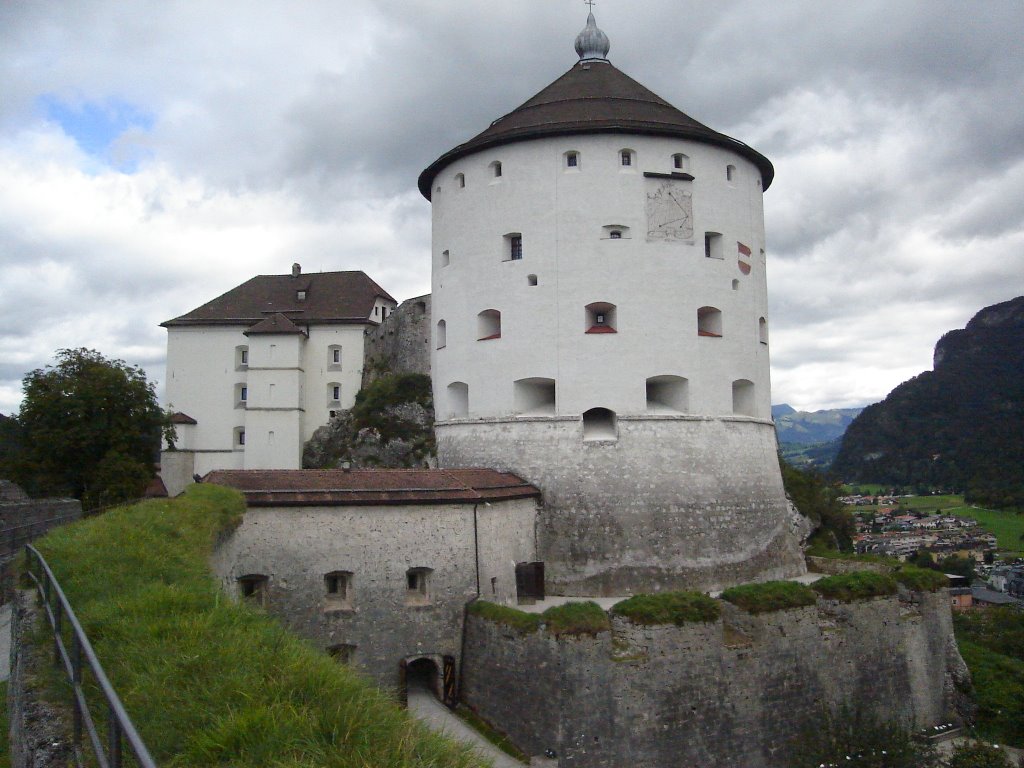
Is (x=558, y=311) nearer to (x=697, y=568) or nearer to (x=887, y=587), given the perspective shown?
(x=697, y=568)

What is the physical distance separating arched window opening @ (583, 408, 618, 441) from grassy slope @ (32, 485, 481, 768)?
10.8 meters

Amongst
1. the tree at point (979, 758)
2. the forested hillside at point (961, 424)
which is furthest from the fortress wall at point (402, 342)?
the forested hillside at point (961, 424)

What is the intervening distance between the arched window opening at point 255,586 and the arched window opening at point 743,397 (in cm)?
1064

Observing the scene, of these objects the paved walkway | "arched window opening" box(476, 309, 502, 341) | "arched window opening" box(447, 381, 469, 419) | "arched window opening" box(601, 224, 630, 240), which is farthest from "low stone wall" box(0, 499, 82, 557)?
"arched window opening" box(601, 224, 630, 240)

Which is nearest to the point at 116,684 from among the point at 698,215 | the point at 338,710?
the point at 338,710

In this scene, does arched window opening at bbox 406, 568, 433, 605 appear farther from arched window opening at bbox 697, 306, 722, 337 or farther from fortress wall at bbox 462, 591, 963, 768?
arched window opening at bbox 697, 306, 722, 337

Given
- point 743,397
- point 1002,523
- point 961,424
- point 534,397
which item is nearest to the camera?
point 534,397

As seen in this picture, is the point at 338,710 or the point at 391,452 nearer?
the point at 338,710

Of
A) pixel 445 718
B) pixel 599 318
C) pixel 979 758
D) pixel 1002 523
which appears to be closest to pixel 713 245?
pixel 599 318

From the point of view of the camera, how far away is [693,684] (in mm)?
12758

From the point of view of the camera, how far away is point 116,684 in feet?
14.5

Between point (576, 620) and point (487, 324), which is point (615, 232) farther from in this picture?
point (576, 620)

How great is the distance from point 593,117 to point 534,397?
6.22m

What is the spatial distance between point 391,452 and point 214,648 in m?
20.2
